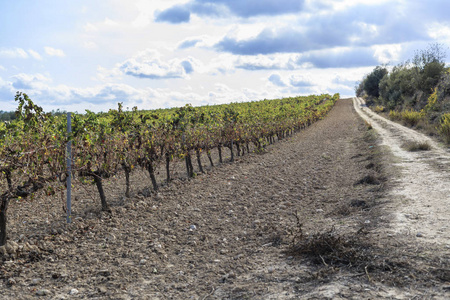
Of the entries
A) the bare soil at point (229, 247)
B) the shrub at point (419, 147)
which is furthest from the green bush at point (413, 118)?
the bare soil at point (229, 247)

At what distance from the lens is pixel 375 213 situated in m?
7.50

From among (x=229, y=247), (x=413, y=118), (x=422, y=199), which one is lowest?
(x=229, y=247)

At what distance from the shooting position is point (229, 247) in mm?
6605

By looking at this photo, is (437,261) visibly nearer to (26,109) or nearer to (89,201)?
(26,109)

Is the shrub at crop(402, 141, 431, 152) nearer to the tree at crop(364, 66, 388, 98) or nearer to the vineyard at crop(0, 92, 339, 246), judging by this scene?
the vineyard at crop(0, 92, 339, 246)

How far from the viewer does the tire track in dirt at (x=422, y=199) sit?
598 cm

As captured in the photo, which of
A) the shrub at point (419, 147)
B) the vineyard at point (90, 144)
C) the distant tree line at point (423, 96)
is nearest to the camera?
the vineyard at point (90, 144)

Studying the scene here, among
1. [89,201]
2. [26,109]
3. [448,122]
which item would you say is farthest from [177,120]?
[448,122]

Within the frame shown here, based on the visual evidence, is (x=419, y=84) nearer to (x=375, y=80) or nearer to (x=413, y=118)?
(x=413, y=118)

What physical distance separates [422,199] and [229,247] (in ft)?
15.3

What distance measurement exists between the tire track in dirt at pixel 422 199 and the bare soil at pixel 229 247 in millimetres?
108

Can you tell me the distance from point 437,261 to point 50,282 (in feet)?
18.1

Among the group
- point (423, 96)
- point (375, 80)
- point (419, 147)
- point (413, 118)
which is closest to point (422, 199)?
point (419, 147)

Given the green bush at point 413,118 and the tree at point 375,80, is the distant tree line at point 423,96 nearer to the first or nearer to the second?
the green bush at point 413,118
